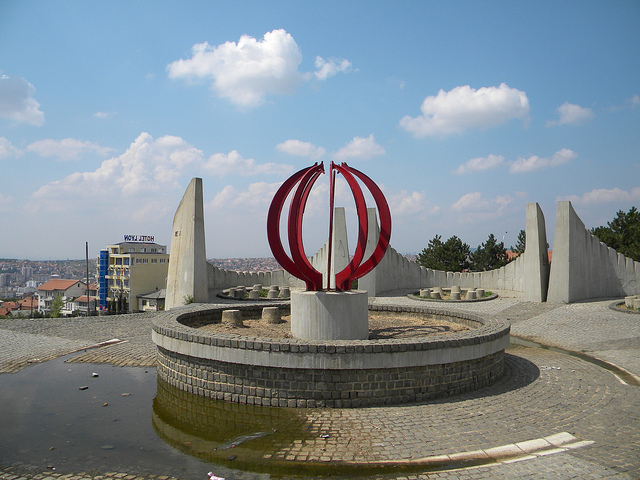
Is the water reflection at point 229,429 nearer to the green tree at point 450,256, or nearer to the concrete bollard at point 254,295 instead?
the concrete bollard at point 254,295

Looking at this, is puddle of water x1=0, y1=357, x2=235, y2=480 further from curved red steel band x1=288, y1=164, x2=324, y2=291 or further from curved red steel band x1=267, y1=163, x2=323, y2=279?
curved red steel band x1=288, y1=164, x2=324, y2=291

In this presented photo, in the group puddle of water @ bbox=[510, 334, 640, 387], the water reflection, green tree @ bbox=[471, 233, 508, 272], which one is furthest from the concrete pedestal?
green tree @ bbox=[471, 233, 508, 272]

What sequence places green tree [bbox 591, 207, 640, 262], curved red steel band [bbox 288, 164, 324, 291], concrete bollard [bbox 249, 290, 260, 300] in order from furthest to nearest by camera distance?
green tree [bbox 591, 207, 640, 262] < concrete bollard [bbox 249, 290, 260, 300] < curved red steel band [bbox 288, 164, 324, 291]

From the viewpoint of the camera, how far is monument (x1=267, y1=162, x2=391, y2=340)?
10.2 meters

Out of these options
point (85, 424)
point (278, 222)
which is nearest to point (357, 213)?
point (278, 222)

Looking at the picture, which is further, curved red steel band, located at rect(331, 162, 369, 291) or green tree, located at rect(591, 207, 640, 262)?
green tree, located at rect(591, 207, 640, 262)

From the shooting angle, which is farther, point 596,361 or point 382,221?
point 596,361

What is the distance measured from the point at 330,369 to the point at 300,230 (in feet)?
13.6

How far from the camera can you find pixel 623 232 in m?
34.9

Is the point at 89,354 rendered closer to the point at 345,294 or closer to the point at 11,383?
the point at 11,383

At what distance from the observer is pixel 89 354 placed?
1241cm

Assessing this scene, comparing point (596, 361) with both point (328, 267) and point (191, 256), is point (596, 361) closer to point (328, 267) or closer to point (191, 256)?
point (328, 267)

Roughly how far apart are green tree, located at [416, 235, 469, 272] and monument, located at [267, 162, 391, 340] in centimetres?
3093

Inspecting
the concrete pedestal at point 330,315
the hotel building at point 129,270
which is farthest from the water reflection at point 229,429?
the hotel building at point 129,270
